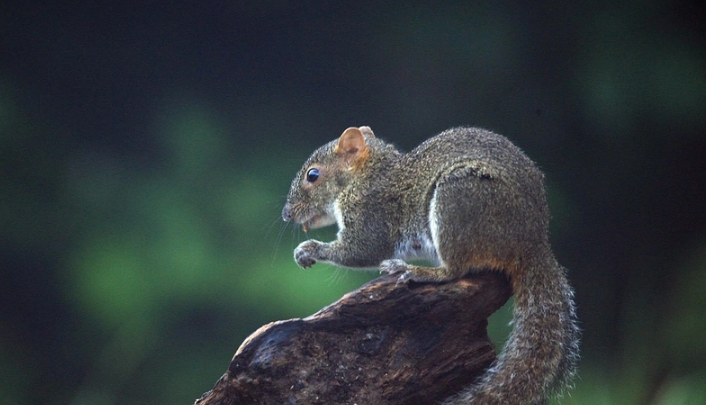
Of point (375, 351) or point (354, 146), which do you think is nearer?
point (375, 351)

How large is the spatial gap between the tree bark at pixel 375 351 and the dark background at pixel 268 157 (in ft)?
6.89

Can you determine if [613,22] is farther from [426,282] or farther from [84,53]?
[84,53]

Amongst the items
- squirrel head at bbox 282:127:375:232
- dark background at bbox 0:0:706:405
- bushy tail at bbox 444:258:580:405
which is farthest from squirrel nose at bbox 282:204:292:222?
bushy tail at bbox 444:258:580:405

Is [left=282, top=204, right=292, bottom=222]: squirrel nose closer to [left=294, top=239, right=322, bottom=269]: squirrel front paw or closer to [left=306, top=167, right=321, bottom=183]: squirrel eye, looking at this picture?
[left=306, top=167, right=321, bottom=183]: squirrel eye

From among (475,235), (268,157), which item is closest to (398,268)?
(475,235)

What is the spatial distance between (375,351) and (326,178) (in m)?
1.18

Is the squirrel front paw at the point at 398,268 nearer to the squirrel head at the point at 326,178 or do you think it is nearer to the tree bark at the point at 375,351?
the tree bark at the point at 375,351

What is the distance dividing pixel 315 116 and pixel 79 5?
1979 mm

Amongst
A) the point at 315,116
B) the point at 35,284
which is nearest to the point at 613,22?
the point at 315,116

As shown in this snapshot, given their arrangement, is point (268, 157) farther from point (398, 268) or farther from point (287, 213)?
point (398, 268)

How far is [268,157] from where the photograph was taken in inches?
230

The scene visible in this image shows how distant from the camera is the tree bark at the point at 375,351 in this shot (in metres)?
3.50

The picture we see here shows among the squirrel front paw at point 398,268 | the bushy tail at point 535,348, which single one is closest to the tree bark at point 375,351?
the squirrel front paw at point 398,268

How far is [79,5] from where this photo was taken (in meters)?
5.54
